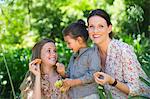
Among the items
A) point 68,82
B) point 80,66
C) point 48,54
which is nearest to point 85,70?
point 80,66

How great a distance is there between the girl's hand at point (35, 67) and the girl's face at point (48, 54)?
0.06 metres

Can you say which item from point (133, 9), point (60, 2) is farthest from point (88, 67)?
point (60, 2)

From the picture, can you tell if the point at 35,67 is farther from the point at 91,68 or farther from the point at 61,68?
the point at 91,68

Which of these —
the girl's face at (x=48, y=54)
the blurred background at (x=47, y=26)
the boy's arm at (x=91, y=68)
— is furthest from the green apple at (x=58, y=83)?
the blurred background at (x=47, y=26)

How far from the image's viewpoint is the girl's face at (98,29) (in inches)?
132

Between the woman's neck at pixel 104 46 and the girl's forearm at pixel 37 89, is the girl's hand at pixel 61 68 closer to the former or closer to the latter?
the girl's forearm at pixel 37 89

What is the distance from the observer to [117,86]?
3.32 meters

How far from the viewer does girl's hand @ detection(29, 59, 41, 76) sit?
12.1ft

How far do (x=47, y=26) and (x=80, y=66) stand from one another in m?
16.7

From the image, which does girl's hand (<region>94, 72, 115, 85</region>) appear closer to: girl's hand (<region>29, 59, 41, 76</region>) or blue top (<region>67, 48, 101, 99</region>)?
blue top (<region>67, 48, 101, 99</region>)

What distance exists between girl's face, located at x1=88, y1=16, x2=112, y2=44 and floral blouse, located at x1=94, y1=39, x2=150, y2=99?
112 mm

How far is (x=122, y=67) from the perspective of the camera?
341cm

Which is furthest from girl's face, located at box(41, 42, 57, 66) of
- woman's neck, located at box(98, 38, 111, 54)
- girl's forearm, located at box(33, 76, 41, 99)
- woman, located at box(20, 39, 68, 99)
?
woman's neck, located at box(98, 38, 111, 54)

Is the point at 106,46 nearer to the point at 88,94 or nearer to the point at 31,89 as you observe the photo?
the point at 88,94
